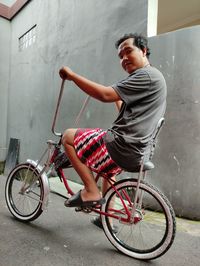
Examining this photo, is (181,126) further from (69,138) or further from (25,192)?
(25,192)

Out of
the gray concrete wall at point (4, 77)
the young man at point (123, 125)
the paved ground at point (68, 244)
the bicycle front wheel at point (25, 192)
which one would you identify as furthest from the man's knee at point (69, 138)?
the gray concrete wall at point (4, 77)

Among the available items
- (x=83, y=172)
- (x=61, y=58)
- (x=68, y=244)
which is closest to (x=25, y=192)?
(x=68, y=244)

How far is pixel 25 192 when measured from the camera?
8.89 ft

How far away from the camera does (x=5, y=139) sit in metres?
7.34

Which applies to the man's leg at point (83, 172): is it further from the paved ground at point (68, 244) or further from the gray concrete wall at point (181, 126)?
the gray concrete wall at point (181, 126)

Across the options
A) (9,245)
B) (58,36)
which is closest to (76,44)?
(58,36)

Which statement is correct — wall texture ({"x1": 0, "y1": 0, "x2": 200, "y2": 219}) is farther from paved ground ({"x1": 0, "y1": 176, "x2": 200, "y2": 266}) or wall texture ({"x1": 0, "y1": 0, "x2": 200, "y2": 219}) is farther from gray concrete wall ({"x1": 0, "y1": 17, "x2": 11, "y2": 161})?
paved ground ({"x1": 0, "y1": 176, "x2": 200, "y2": 266})

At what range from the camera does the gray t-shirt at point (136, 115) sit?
1.82 metres

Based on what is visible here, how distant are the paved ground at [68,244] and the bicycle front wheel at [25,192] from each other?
0.37 feet

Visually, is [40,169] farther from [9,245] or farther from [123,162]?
[123,162]

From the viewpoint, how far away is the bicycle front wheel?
2621mm

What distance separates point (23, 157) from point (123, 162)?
5056 millimetres

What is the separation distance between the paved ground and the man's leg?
1.70 ft

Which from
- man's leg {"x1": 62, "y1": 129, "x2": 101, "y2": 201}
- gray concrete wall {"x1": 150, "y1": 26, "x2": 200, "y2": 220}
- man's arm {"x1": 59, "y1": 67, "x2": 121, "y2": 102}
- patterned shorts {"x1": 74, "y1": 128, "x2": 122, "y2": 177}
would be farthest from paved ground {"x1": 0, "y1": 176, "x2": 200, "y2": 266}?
man's arm {"x1": 59, "y1": 67, "x2": 121, "y2": 102}
